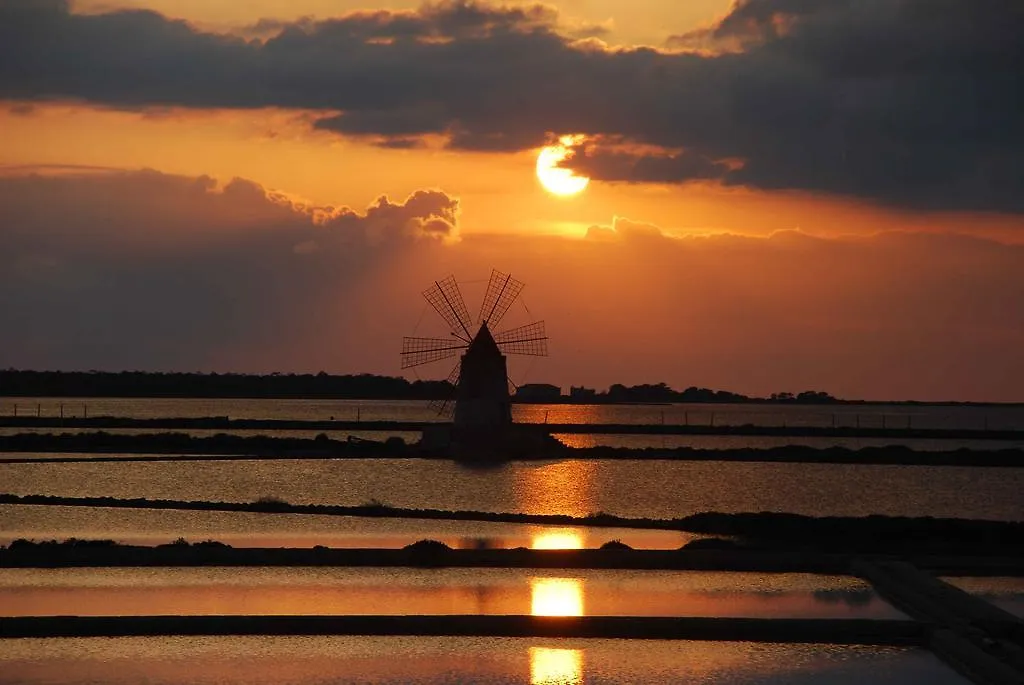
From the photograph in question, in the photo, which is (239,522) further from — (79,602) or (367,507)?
(79,602)

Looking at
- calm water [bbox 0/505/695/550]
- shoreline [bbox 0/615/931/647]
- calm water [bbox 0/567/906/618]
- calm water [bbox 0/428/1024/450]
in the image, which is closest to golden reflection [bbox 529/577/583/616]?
calm water [bbox 0/567/906/618]

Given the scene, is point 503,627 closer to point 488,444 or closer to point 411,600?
point 411,600

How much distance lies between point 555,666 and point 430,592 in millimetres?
3894

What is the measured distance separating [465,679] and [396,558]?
256 inches

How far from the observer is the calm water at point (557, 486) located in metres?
30.5

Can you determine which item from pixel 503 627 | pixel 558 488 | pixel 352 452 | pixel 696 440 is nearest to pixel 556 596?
pixel 503 627

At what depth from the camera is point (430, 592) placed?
1554 centimetres

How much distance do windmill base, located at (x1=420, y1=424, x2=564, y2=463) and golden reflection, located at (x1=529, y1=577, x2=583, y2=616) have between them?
28.1m

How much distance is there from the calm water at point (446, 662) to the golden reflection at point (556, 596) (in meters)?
1.21

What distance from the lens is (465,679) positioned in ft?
37.3

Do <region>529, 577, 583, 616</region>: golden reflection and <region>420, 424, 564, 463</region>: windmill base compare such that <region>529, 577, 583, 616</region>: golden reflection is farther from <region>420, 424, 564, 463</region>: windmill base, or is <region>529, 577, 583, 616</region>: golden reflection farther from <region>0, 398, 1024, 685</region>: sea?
<region>420, 424, 564, 463</region>: windmill base

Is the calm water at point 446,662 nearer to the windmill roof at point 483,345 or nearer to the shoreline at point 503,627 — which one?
the shoreline at point 503,627

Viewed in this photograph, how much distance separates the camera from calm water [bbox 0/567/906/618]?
562 inches

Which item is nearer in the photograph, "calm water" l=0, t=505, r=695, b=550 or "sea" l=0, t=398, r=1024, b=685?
"sea" l=0, t=398, r=1024, b=685
